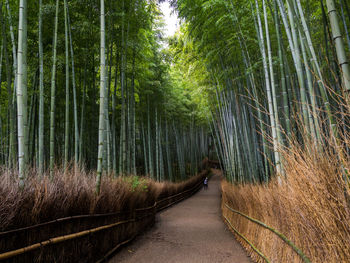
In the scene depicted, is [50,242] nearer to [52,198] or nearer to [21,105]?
[52,198]

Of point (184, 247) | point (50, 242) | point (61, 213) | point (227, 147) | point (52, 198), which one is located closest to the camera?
point (50, 242)

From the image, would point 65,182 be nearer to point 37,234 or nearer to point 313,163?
point 37,234

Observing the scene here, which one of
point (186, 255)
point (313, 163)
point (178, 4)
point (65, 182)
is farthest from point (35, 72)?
point (313, 163)

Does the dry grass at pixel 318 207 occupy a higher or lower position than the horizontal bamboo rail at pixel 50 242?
higher

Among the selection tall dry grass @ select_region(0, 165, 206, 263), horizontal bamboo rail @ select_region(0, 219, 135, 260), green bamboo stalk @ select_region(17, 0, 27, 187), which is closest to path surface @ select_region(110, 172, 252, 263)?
tall dry grass @ select_region(0, 165, 206, 263)

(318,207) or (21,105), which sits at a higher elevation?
(21,105)

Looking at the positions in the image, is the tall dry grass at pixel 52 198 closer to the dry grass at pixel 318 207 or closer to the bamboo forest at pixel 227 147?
the bamboo forest at pixel 227 147

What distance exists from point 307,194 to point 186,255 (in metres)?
2.22

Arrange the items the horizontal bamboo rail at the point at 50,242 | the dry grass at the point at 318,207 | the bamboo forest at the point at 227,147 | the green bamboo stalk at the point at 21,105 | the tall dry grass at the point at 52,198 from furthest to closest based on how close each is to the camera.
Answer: the green bamboo stalk at the point at 21,105 < the tall dry grass at the point at 52,198 < the horizontal bamboo rail at the point at 50,242 < the bamboo forest at the point at 227,147 < the dry grass at the point at 318,207

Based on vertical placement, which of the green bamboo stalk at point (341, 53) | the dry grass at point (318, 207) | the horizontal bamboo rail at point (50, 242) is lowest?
the horizontal bamboo rail at point (50, 242)

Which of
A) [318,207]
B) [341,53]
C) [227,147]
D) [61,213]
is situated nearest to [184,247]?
[61,213]

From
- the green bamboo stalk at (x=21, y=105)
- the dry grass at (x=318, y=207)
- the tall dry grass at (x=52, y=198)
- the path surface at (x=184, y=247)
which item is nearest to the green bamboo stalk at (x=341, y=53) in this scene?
the dry grass at (x=318, y=207)

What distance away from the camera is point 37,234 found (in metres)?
1.72

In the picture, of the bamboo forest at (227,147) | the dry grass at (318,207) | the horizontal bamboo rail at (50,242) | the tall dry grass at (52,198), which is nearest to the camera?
the dry grass at (318,207)
